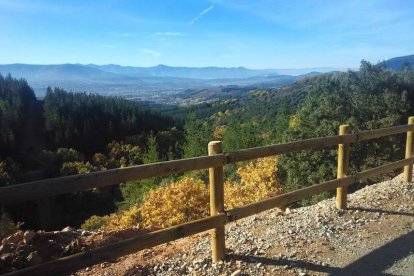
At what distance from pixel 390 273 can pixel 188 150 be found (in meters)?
43.8

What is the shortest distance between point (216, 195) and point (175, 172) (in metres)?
0.72

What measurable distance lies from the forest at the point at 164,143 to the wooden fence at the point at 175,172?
5916mm

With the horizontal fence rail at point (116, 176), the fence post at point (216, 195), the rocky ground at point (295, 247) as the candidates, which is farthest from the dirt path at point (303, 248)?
the horizontal fence rail at point (116, 176)

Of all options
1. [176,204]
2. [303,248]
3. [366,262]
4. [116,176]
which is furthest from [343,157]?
[176,204]

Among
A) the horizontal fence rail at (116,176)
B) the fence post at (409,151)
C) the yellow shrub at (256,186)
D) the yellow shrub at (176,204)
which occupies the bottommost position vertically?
the yellow shrub at (176,204)

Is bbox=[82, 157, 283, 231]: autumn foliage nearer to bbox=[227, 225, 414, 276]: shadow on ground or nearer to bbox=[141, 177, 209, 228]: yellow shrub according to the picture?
bbox=[141, 177, 209, 228]: yellow shrub

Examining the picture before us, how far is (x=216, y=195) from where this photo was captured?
16.8 feet

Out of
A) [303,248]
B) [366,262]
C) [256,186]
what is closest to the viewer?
[366,262]

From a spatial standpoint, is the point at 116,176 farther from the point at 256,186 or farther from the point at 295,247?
the point at 256,186

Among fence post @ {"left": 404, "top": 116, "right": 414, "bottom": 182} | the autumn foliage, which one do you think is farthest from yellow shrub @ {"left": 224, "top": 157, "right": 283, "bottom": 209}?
fence post @ {"left": 404, "top": 116, "right": 414, "bottom": 182}

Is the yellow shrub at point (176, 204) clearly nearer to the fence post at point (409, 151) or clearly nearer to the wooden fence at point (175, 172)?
the fence post at point (409, 151)

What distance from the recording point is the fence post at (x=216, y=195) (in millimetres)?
5051

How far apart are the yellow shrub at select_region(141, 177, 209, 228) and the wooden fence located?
16.9 meters

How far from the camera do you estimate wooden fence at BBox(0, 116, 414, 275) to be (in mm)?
3664
